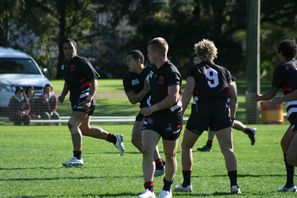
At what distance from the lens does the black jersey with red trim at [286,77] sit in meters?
9.99

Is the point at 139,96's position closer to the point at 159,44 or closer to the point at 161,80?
the point at 161,80

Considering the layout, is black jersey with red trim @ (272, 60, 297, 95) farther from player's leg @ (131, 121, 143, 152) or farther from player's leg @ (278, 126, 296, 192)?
player's leg @ (131, 121, 143, 152)

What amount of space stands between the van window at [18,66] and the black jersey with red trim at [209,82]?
1833cm

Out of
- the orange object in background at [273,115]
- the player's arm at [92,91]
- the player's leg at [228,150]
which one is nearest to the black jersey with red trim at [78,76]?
the player's arm at [92,91]

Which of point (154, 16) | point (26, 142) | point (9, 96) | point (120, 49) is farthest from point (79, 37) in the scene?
point (26, 142)

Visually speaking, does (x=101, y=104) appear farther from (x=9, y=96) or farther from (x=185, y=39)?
(x=185, y=39)

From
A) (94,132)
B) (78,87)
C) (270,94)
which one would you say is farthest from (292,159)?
(94,132)

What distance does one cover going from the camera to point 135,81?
11.7 meters

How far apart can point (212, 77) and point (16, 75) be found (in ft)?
58.9

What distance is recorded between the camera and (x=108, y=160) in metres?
14.2

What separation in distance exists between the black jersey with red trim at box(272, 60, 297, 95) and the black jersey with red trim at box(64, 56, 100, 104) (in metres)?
4.00

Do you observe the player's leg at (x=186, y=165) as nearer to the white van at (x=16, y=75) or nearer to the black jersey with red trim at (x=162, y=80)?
the black jersey with red trim at (x=162, y=80)

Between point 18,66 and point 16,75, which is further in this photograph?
point 18,66

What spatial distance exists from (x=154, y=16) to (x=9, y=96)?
2611 cm
